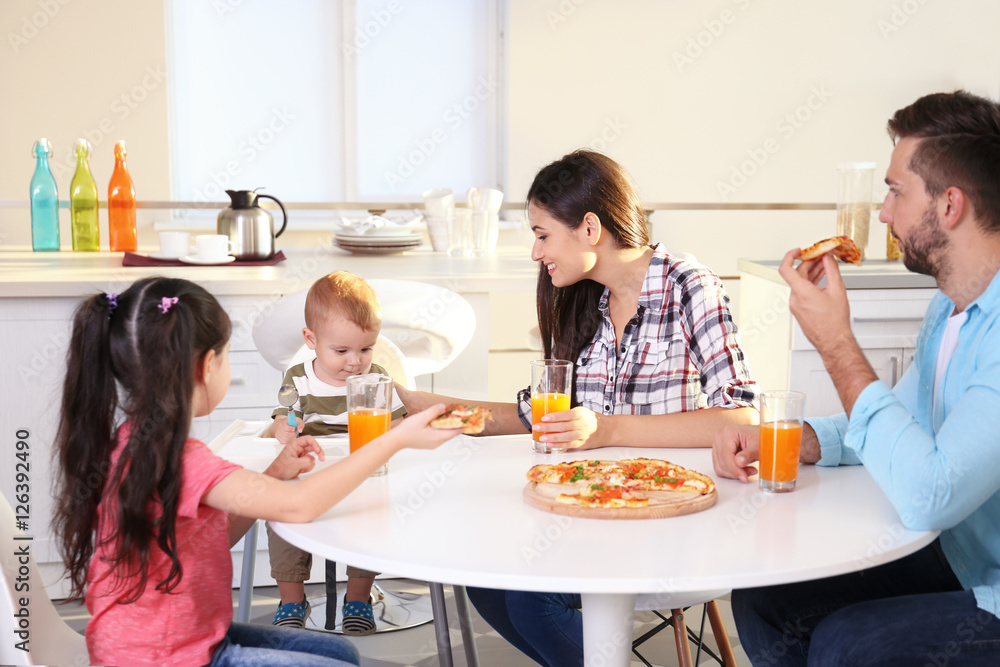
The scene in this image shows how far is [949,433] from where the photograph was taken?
3.75 feet

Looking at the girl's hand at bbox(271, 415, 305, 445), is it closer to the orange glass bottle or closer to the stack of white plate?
the stack of white plate

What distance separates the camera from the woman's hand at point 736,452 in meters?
1.30

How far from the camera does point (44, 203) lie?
10.0 feet

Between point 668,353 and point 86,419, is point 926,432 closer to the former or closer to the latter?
point 668,353

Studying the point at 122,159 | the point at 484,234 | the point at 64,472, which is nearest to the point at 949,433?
the point at 64,472

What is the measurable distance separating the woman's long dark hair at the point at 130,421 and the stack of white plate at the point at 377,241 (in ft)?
6.12

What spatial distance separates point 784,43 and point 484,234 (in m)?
2.48

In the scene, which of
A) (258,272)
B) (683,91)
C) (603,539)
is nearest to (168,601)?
(603,539)

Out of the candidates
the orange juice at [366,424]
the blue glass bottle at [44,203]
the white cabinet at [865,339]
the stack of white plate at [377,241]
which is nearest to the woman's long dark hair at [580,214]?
the orange juice at [366,424]

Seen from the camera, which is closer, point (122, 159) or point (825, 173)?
point (122, 159)

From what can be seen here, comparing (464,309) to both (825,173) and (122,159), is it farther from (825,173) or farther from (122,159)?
(825,173)

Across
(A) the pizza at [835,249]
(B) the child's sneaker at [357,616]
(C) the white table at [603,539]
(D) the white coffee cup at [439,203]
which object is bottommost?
(B) the child's sneaker at [357,616]

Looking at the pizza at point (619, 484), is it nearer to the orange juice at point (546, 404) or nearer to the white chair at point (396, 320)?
the orange juice at point (546, 404)

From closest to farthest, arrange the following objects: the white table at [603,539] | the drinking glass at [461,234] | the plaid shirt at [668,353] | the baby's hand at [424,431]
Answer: the white table at [603,539] < the baby's hand at [424,431] < the plaid shirt at [668,353] < the drinking glass at [461,234]
